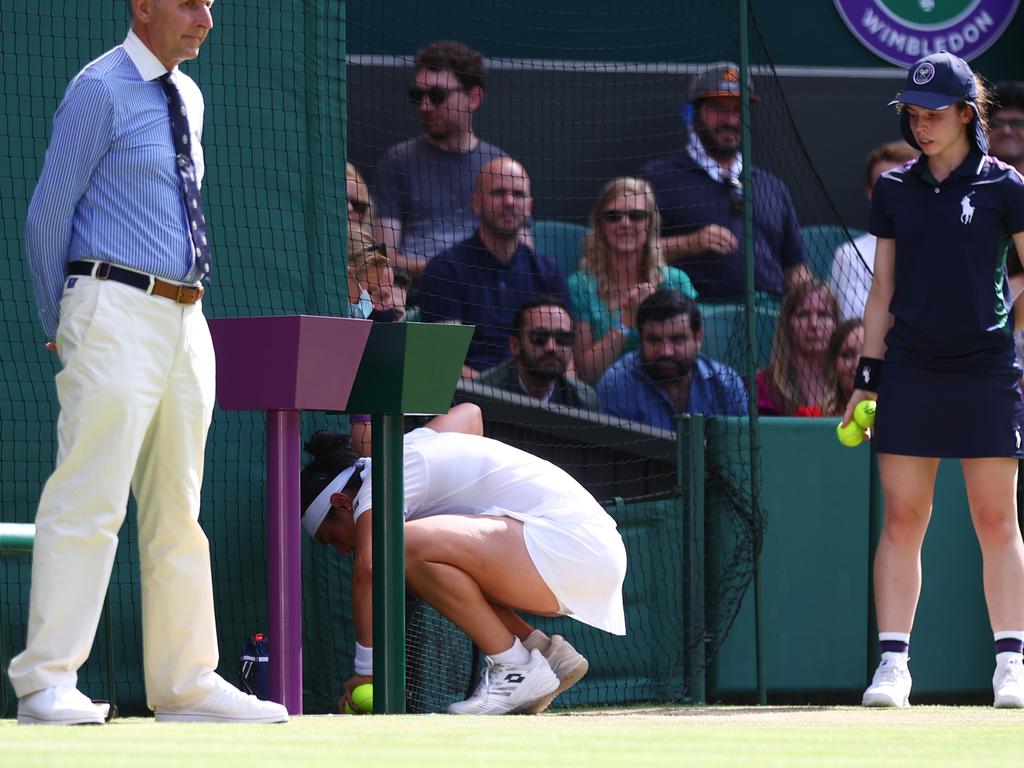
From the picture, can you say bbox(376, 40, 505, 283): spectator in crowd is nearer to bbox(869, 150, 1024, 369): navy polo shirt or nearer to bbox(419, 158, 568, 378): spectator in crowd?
bbox(419, 158, 568, 378): spectator in crowd

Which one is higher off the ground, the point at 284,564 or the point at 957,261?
the point at 957,261

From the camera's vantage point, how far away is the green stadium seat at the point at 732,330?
24.0ft

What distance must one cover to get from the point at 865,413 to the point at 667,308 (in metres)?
1.51

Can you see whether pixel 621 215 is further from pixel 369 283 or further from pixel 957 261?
pixel 957 261

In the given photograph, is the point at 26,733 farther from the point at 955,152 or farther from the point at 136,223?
the point at 955,152

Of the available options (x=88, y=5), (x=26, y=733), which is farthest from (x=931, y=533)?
(x=26, y=733)

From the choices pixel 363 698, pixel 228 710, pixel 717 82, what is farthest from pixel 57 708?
pixel 717 82

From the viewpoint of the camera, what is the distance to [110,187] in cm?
418

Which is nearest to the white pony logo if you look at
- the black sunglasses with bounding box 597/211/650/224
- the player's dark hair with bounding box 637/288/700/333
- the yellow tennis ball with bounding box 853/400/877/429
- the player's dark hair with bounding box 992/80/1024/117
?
the yellow tennis ball with bounding box 853/400/877/429

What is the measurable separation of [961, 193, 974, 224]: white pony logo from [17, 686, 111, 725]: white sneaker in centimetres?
298

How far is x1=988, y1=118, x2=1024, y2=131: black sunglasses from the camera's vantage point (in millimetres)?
8070

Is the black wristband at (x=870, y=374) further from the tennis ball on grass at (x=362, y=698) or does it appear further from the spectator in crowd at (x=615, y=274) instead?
the tennis ball on grass at (x=362, y=698)

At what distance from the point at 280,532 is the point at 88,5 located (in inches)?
93.9

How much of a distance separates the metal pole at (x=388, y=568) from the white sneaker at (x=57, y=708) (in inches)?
45.6
